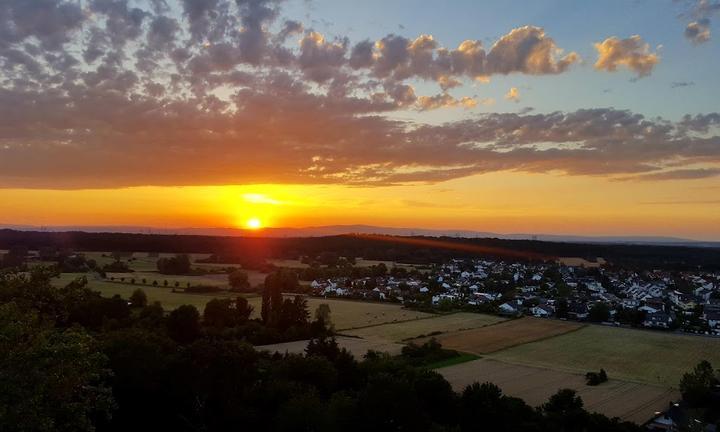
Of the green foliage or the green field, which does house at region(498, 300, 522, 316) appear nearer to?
the green field

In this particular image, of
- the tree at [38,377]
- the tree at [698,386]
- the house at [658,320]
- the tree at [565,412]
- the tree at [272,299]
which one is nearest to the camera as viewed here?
the tree at [38,377]

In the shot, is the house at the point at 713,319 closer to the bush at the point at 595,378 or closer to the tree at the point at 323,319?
the bush at the point at 595,378

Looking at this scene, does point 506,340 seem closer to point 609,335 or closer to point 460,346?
point 460,346

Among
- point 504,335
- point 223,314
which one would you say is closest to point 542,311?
point 504,335

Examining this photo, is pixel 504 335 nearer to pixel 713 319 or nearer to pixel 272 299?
pixel 272 299

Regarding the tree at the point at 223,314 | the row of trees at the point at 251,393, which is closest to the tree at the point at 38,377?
the row of trees at the point at 251,393
